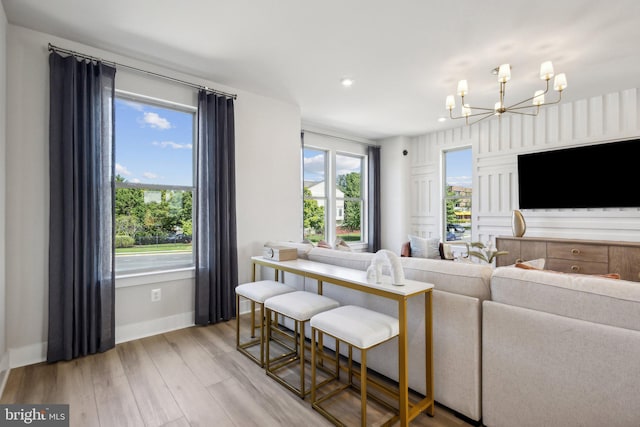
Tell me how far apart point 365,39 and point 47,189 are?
113 inches

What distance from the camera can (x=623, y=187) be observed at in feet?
11.8

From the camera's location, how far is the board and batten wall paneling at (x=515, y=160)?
363 centimetres

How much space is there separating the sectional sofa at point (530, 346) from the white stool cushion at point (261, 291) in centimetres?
94

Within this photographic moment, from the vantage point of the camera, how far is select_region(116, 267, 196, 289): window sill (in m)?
2.80

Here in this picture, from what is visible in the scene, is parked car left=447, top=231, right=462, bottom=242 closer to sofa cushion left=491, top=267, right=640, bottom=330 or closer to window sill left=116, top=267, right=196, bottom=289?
sofa cushion left=491, top=267, right=640, bottom=330

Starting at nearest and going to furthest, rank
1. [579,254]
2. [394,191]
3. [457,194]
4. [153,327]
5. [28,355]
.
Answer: [28,355]
[153,327]
[579,254]
[457,194]
[394,191]

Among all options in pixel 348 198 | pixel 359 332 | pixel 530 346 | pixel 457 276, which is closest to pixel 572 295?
pixel 530 346

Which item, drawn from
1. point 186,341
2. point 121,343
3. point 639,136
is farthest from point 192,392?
point 639,136

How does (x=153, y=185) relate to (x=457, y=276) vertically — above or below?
above

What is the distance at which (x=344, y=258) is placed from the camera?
2416 mm

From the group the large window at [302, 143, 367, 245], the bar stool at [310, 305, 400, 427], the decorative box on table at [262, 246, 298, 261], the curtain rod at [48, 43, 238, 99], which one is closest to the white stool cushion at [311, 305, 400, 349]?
the bar stool at [310, 305, 400, 427]

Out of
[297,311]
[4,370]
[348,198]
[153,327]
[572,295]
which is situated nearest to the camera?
[572,295]

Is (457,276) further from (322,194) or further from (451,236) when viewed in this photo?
(451,236)

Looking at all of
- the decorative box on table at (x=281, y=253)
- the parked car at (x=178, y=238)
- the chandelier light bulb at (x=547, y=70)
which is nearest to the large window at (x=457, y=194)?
the chandelier light bulb at (x=547, y=70)
